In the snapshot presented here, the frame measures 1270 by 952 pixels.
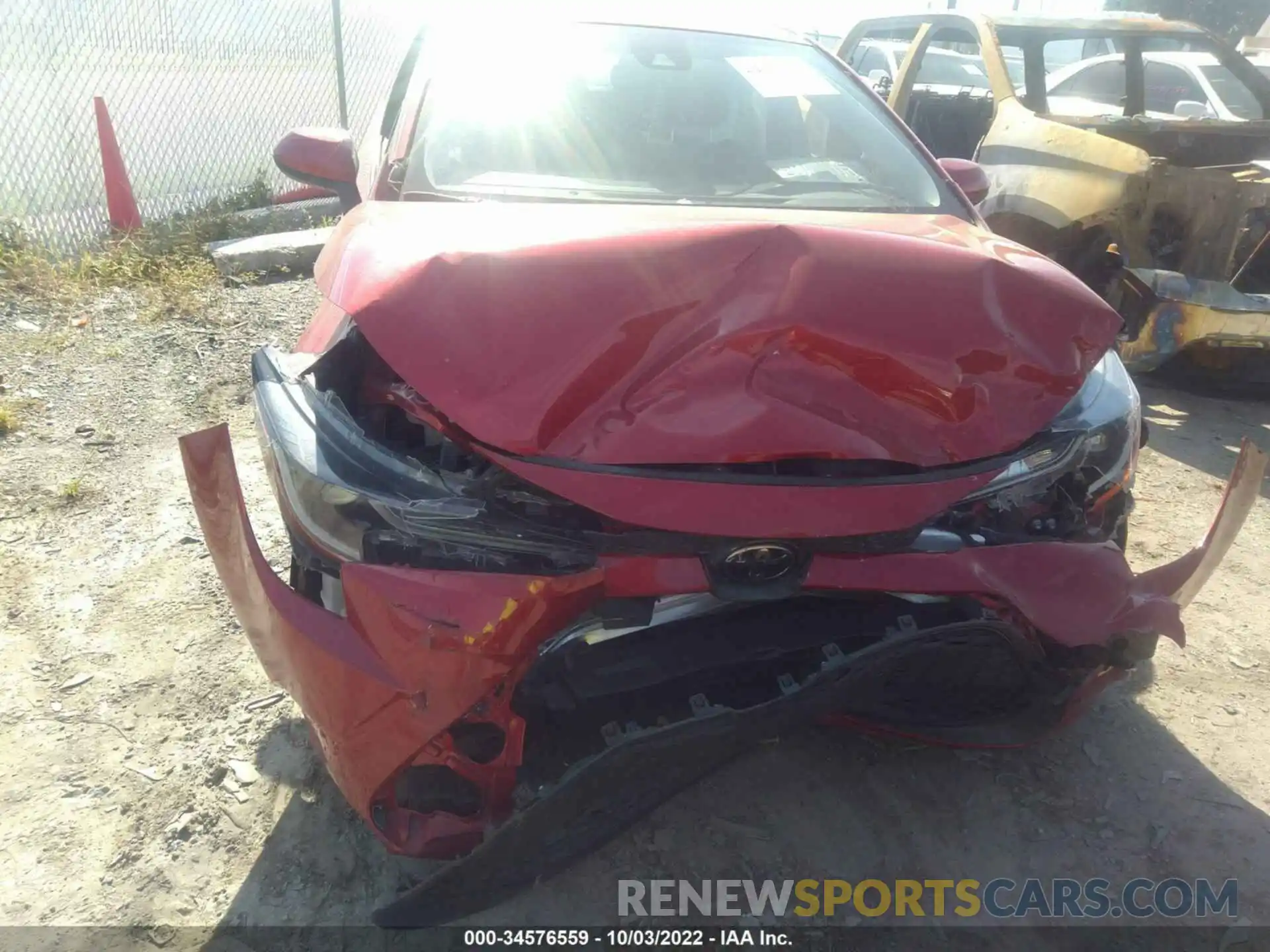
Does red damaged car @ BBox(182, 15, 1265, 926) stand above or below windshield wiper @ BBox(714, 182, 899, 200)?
below

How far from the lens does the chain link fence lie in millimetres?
6160

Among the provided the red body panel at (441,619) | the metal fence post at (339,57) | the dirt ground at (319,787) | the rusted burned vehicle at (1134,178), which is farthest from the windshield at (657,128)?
the metal fence post at (339,57)

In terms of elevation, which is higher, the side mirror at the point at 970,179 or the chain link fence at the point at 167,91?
the side mirror at the point at 970,179

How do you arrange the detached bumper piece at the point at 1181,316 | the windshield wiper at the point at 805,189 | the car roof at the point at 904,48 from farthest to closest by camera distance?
the car roof at the point at 904,48
the detached bumper piece at the point at 1181,316
the windshield wiper at the point at 805,189

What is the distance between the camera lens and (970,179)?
287 centimetres

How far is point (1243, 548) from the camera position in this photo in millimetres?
3443

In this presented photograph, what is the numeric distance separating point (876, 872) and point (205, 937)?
4.67 ft

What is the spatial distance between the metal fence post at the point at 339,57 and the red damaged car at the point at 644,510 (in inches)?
282

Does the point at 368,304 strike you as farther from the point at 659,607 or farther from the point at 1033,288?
the point at 1033,288

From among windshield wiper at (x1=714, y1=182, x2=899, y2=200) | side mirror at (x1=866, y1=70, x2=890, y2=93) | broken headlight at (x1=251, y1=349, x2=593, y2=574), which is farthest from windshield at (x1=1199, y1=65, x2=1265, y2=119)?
broken headlight at (x1=251, y1=349, x2=593, y2=574)

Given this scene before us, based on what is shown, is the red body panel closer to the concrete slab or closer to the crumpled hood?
the crumpled hood

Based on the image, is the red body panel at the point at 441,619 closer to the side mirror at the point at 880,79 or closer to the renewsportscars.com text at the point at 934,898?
the renewsportscars.com text at the point at 934,898

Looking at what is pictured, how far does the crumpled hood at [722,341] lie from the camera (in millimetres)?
1600

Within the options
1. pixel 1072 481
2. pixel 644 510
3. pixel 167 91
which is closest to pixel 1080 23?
pixel 1072 481
